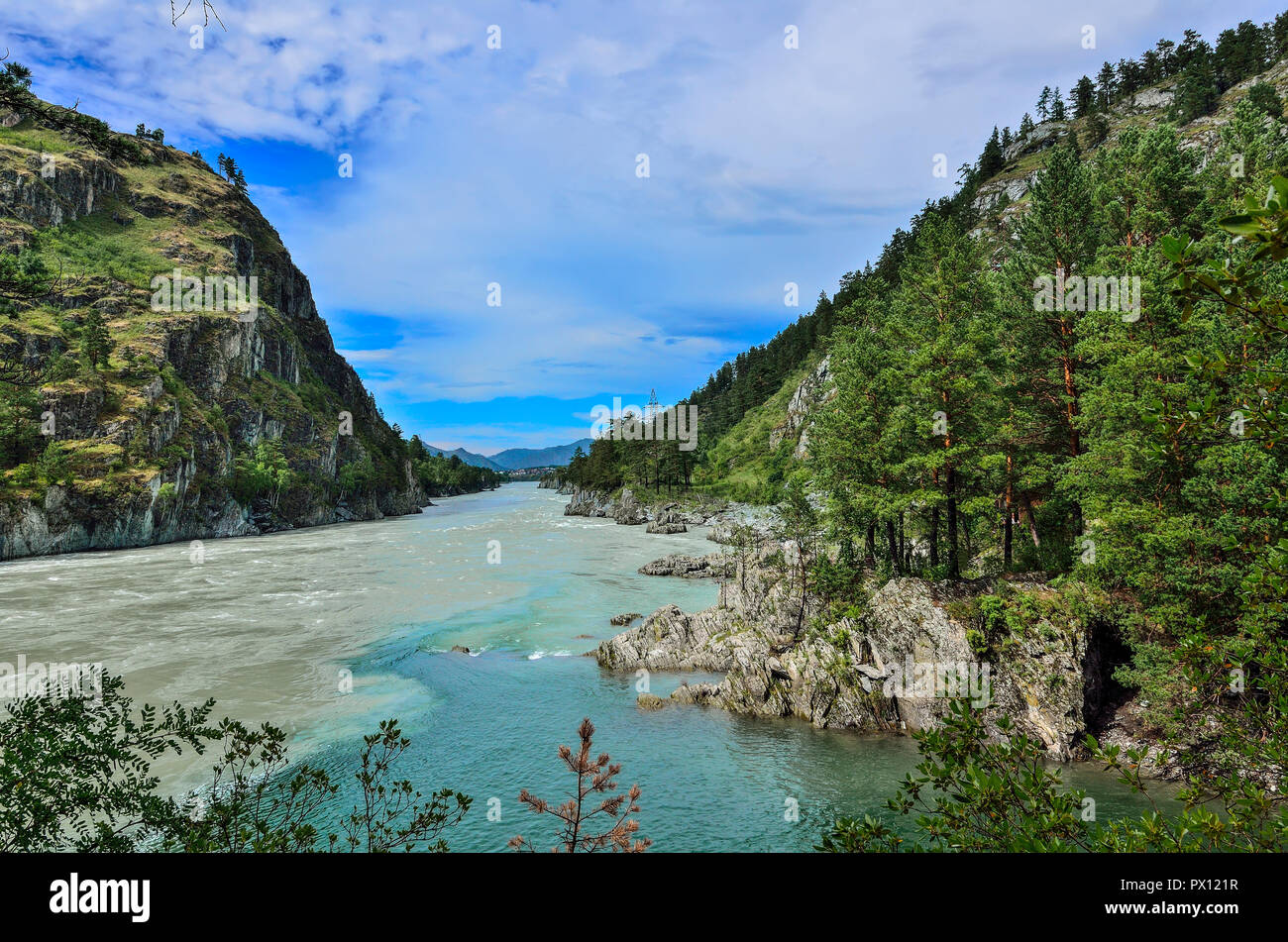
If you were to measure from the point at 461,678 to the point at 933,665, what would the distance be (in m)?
21.1

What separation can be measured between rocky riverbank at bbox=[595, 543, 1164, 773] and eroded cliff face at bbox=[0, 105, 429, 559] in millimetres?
56817

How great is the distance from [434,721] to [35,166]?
147m

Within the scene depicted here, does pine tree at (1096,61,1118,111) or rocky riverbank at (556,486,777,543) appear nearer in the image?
rocky riverbank at (556,486,777,543)

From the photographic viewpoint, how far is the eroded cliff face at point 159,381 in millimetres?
70438

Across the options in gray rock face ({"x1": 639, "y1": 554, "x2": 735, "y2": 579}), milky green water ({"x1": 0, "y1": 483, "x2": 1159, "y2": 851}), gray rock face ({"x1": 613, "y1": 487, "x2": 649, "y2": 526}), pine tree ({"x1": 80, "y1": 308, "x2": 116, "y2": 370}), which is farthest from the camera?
gray rock face ({"x1": 613, "y1": 487, "x2": 649, "y2": 526})

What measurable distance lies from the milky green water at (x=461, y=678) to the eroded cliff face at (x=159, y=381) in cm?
1397

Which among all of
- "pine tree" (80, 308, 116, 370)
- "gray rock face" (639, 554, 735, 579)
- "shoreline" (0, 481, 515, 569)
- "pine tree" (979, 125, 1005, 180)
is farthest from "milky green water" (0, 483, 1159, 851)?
"pine tree" (979, 125, 1005, 180)

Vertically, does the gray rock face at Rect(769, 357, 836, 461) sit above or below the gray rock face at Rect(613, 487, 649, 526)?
above

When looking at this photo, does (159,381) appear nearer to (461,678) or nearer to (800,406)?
(461,678)

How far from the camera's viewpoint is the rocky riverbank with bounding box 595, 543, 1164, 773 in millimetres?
20250

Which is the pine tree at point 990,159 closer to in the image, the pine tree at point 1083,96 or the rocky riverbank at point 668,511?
the pine tree at point 1083,96

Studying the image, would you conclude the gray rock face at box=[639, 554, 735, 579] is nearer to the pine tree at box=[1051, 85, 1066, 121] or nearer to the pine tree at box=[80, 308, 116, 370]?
the pine tree at box=[80, 308, 116, 370]

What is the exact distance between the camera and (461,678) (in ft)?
93.8

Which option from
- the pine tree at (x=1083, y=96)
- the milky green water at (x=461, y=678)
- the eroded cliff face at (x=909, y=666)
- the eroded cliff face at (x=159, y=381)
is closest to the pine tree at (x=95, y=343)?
the eroded cliff face at (x=159, y=381)
